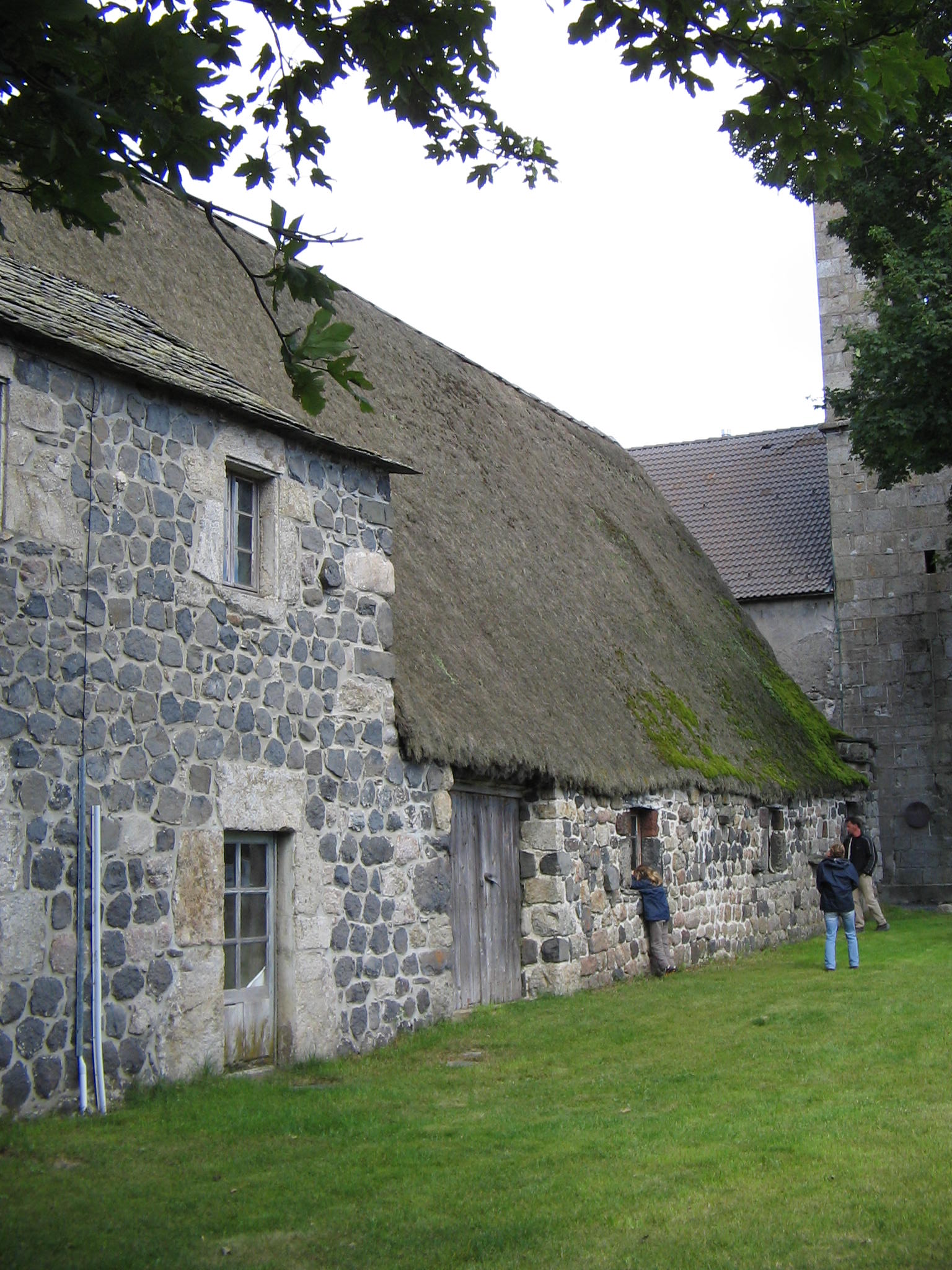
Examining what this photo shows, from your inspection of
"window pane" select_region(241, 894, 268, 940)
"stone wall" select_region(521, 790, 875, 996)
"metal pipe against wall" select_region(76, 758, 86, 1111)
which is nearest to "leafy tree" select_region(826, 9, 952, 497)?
"stone wall" select_region(521, 790, 875, 996)

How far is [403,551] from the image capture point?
1254 cm

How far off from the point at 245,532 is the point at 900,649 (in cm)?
1533

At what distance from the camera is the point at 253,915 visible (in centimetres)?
911

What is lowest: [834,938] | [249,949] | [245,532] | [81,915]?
[834,938]

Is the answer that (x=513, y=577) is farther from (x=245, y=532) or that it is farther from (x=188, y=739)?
(x=188, y=739)

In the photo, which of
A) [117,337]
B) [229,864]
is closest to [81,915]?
[229,864]

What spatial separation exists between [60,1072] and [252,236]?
10.1m

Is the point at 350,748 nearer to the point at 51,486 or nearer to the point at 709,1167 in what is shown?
the point at 51,486

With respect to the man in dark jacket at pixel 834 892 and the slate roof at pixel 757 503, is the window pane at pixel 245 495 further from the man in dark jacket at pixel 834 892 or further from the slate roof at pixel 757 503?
the slate roof at pixel 757 503

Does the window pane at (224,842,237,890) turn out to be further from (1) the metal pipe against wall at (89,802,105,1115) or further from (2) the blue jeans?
(2) the blue jeans

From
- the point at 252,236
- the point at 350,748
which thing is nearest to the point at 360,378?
the point at 350,748

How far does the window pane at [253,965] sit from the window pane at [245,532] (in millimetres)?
2617

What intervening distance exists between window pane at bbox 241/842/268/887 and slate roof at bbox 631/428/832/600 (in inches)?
606

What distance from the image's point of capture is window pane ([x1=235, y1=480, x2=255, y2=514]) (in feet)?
31.0
